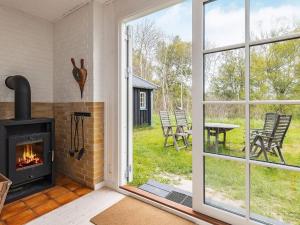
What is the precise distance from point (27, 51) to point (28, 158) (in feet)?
4.74

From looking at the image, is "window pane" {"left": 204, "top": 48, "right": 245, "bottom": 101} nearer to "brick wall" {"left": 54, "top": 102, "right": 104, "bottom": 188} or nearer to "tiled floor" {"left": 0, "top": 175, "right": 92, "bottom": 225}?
"brick wall" {"left": 54, "top": 102, "right": 104, "bottom": 188}

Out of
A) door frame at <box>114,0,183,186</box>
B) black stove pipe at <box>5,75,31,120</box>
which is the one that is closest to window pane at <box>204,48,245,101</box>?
door frame at <box>114,0,183,186</box>

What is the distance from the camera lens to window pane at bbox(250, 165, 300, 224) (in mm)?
1425

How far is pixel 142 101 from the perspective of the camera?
721 cm

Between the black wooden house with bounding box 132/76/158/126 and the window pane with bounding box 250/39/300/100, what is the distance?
16.8 ft

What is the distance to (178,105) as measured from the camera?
6141 millimetres

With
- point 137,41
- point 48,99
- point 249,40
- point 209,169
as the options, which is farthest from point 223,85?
point 137,41

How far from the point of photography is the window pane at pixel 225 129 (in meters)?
1.61

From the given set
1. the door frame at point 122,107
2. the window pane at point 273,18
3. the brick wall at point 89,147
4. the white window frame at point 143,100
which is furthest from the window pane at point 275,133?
the white window frame at point 143,100

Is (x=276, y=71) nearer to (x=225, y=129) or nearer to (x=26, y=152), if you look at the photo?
(x=225, y=129)

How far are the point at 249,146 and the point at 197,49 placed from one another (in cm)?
94

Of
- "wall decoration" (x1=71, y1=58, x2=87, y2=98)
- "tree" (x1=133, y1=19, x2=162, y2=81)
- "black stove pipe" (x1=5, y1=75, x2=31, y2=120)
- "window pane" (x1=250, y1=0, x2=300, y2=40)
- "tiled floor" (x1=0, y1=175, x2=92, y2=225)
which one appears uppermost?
"tree" (x1=133, y1=19, x2=162, y2=81)

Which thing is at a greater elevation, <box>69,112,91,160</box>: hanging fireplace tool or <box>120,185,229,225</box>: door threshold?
<box>69,112,91,160</box>: hanging fireplace tool

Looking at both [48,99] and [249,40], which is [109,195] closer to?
[48,99]
